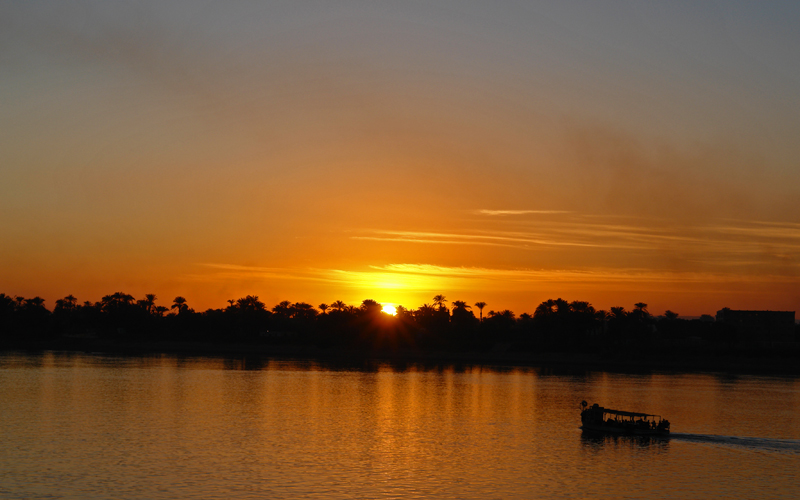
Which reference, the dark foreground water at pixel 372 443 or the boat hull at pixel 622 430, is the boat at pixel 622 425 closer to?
the boat hull at pixel 622 430

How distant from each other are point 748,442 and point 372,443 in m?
33.2

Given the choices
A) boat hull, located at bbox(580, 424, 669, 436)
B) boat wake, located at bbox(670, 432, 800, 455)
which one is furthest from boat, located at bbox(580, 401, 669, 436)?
boat wake, located at bbox(670, 432, 800, 455)

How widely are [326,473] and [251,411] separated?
108 ft

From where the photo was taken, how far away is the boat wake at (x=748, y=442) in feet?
204

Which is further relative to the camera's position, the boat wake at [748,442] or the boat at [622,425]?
the boat at [622,425]

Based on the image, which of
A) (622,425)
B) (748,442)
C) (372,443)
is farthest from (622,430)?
(372,443)

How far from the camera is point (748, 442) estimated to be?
64.8m

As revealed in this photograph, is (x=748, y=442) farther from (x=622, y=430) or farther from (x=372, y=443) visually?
(x=372, y=443)

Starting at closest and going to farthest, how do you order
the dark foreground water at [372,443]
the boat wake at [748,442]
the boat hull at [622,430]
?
the dark foreground water at [372,443] < the boat wake at [748,442] < the boat hull at [622,430]

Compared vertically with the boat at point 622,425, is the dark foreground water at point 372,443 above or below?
below

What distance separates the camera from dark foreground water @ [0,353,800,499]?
1821 inches

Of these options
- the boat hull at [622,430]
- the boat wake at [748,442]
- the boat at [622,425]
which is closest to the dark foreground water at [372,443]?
the boat wake at [748,442]

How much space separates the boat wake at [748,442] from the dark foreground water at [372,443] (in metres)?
0.18

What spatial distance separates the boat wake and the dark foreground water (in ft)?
0.58
